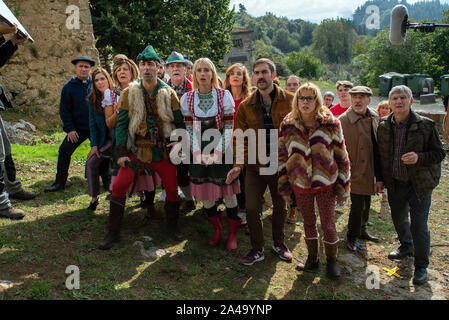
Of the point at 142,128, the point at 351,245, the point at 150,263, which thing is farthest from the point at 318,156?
the point at 150,263

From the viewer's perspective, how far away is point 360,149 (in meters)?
4.64

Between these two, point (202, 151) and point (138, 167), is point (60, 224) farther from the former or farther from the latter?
point (202, 151)

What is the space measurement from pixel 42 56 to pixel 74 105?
4326 millimetres

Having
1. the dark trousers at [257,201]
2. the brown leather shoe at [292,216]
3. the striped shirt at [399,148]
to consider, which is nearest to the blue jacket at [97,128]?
the dark trousers at [257,201]

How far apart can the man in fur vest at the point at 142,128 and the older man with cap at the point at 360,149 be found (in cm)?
223

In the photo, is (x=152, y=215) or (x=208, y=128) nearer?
(x=208, y=128)

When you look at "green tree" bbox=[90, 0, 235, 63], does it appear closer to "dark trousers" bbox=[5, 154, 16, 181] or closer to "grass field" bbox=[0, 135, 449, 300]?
"dark trousers" bbox=[5, 154, 16, 181]

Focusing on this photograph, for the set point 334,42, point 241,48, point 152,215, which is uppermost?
point 334,42

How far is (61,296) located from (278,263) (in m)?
2.30

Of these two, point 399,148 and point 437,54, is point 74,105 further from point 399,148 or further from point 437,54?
point 437,54

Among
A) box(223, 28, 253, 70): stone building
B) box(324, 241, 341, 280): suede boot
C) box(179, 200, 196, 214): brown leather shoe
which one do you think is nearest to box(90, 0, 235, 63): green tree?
box(179, 200, 196, 214): brown leather shoe

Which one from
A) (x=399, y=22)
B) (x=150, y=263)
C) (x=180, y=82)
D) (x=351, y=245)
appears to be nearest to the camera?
(x=150, y=263)

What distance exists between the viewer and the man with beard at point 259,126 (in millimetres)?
3947

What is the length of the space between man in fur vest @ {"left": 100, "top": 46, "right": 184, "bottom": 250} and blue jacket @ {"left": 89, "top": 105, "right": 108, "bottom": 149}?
34.4 inches
